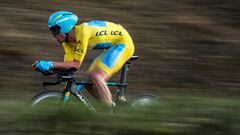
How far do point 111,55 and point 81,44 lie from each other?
561 mm

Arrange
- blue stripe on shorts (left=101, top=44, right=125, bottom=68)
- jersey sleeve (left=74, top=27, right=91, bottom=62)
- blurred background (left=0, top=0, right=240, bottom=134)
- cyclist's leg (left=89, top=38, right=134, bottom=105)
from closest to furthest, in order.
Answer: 1. jersey sleeve (left=74, top=27, right=91, bottom=62)
2. cyclist's leg (left=89, top=38, right=134, bottom=105)
3. blue stripe on shorts (left=101, top=44, right=125, bottom=68)
4. blurred background (left=0, top=0, right=240, bottom=134)

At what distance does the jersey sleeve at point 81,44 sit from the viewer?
8.06 m

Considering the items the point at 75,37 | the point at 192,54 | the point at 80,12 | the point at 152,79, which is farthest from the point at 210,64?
the point at 75,37

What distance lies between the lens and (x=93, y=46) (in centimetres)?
857

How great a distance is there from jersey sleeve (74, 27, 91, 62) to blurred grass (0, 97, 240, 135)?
3.18 m

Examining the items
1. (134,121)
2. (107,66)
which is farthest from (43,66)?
(134,121)

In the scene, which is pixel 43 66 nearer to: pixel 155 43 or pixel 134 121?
pixel 134 121

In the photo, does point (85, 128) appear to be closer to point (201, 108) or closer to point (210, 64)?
point (201, 108)

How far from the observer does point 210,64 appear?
39.3 feet

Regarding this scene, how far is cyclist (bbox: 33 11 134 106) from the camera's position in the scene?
809cm

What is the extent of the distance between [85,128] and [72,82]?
359cm

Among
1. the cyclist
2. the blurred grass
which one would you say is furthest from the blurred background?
the blurred grass

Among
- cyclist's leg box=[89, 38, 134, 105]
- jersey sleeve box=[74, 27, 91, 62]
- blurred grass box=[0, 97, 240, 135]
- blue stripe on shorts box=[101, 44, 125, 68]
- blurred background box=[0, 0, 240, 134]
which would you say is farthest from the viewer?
blurred background box=[0, 0, 240, 134]

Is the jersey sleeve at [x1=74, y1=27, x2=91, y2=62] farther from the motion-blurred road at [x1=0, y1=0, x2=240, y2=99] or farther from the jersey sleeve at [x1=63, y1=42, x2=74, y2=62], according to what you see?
the motion-blurred road at [x1=0, y1=0, x2=240, y2=99]
